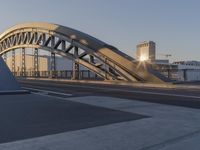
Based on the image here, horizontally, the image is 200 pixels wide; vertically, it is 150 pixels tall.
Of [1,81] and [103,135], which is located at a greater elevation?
[1,81]

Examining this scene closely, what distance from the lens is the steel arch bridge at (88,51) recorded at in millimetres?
33781

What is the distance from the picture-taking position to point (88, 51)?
40.4m

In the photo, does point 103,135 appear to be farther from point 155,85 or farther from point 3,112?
point 155,85

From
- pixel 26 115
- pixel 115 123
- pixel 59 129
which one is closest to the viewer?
pixel 59 129

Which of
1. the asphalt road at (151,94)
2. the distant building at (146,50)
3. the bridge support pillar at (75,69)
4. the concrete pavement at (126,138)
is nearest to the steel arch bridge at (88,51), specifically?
the bridge support pillar at (75,69)

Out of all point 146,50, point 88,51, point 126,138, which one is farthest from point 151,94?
point 146,50

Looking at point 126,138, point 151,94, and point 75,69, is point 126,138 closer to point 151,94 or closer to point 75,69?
point 151,94

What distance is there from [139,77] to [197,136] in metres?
26.3

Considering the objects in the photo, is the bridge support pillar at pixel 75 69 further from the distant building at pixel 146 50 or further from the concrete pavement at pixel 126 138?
the distant building at pixel 146 50

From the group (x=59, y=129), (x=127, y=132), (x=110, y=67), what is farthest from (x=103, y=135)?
(x=110, y=67)

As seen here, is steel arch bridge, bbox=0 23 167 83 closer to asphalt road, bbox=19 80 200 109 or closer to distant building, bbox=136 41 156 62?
asphalt road, bbox=19 80 200 109

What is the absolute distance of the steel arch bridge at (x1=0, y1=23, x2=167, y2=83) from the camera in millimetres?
33781

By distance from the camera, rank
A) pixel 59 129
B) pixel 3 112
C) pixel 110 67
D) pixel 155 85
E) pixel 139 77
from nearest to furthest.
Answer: pixel 59 129
pixel 3 112
pixel 155 85
pixel 139 77
pixel 110 67

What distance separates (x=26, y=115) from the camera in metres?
9.52
